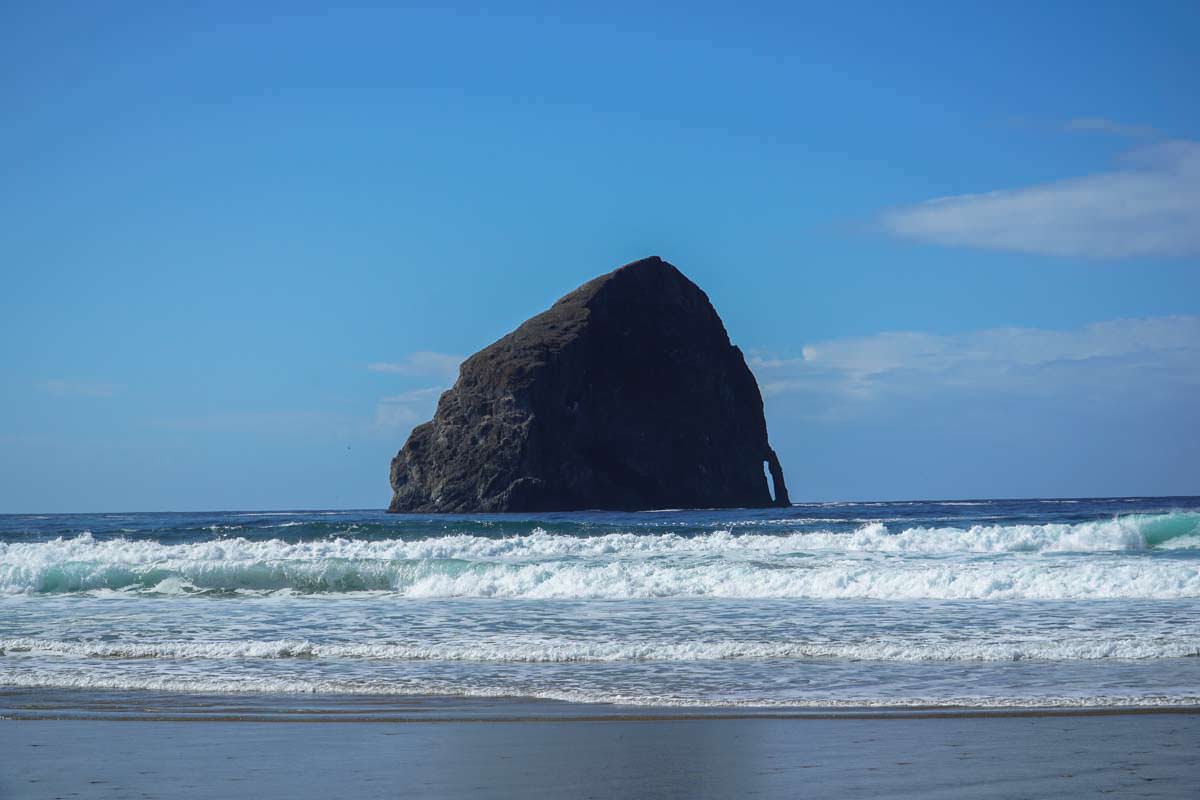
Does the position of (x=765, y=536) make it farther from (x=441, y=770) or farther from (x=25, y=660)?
(x=441, y=770)

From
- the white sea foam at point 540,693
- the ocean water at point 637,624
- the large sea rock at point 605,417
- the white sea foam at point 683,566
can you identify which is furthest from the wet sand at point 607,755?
the large sea rock at point 605,417

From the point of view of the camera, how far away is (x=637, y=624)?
15.0 metres

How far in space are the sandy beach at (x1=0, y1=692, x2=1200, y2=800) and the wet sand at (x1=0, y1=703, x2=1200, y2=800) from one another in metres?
0.02

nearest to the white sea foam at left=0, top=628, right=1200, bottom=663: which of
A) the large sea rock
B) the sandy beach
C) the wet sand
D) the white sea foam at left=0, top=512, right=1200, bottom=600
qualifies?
the sandy beach

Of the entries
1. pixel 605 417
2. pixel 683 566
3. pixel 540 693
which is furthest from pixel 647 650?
pixel 605 417

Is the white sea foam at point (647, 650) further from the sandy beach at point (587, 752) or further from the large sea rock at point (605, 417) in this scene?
the large sea rock at point (605, 417)

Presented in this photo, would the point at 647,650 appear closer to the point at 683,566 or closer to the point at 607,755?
the point at 607,755

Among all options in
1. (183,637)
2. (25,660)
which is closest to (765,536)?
(183,637)

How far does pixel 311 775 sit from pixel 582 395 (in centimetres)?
7788

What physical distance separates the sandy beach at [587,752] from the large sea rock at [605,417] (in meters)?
68.7

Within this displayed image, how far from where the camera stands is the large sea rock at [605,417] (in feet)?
264

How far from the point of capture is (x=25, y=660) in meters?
13.1

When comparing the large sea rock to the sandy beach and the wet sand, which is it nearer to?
the sandy beach

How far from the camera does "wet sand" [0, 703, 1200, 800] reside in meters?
6.37
